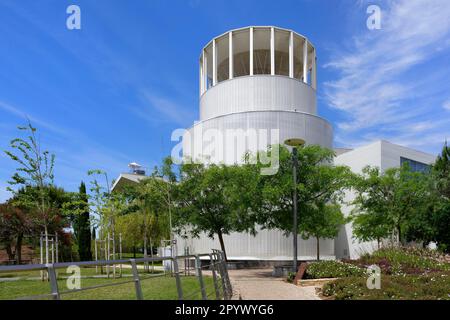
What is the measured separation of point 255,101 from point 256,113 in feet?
6.86

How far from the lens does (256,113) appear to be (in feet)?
110

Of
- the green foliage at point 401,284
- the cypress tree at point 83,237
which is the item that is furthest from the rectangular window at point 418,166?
the cypress tree at point 83,237

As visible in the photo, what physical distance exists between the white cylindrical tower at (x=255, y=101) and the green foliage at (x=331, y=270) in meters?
16.1

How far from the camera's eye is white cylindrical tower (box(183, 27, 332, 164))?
3350 centimetres

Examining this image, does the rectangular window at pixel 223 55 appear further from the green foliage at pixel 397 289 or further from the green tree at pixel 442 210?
the green foliage at pixel 397 289

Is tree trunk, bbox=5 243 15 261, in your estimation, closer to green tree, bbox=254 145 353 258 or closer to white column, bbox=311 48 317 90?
green tree, bbox=254 145 353 258

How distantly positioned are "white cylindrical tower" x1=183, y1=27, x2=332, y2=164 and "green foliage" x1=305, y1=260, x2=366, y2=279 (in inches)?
635

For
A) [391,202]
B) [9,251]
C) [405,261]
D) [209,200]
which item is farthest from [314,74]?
[9,251]

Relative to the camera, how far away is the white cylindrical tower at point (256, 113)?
105ft

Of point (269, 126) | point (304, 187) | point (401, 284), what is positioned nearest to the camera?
point (401, 284)

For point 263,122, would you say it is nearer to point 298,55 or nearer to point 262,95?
point 262,95

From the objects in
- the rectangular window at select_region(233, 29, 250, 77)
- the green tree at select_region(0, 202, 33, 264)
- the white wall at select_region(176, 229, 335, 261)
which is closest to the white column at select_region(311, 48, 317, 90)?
the rectangular window at select_region(233, 29, 250, 77)

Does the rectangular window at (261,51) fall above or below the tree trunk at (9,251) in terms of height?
above
